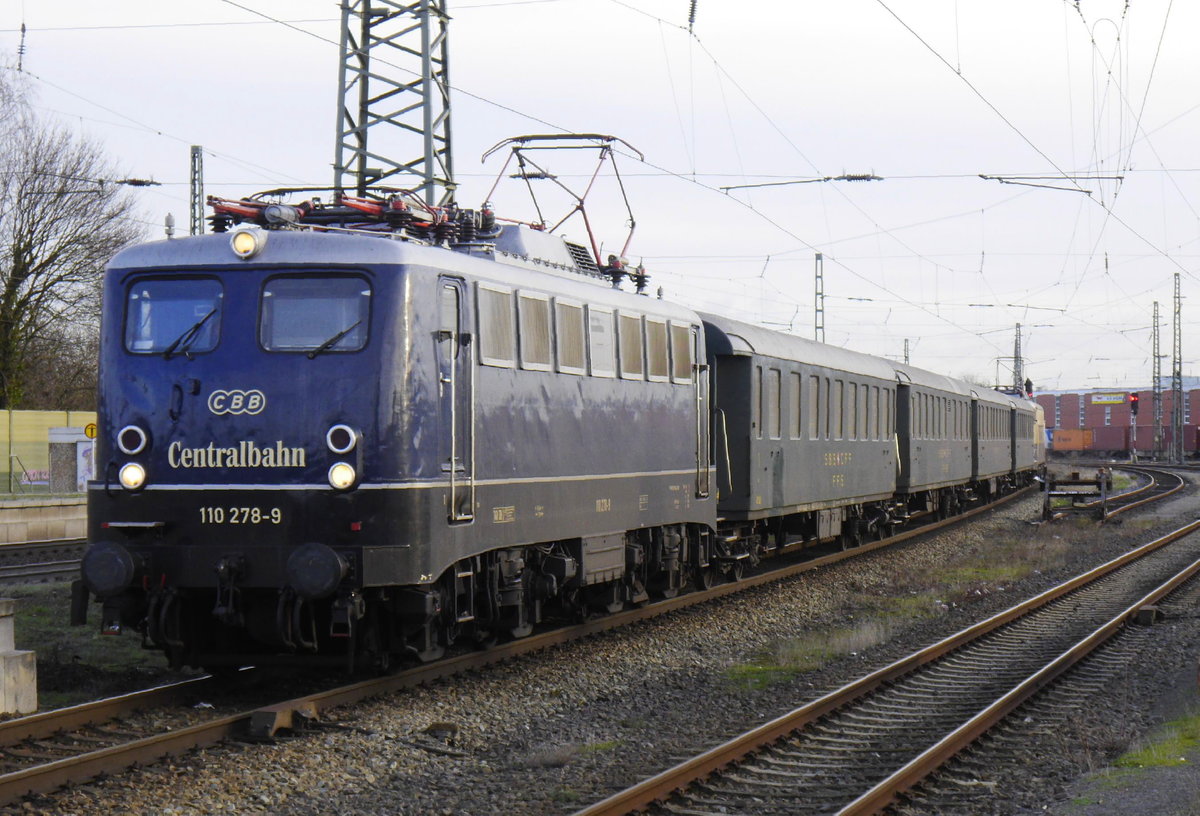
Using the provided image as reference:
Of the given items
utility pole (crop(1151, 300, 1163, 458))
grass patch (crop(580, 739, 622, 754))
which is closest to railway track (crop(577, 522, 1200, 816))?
grass patch (crop(580, 739, 622, 754))

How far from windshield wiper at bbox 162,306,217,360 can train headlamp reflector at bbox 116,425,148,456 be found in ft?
1.81

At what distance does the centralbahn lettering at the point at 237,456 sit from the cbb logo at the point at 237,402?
0.74ft

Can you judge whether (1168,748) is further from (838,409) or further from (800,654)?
(838,409)

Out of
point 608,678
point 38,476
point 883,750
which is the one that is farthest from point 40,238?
point 883,750

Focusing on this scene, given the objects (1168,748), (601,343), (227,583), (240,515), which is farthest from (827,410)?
(227,583)

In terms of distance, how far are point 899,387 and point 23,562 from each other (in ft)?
53.7

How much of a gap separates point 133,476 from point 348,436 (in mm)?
1571

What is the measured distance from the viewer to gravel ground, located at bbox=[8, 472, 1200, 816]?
7.51 m

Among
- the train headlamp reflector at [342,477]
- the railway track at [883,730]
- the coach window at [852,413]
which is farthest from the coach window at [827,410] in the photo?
the train headlamp reflector at [342,477]

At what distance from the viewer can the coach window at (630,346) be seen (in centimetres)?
1327

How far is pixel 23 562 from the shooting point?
66.1 ft

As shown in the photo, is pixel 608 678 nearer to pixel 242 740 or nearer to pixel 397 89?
pixel 242 740

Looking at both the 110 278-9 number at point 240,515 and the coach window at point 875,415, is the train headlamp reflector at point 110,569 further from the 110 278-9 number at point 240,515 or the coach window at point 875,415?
the coach window at point 875,415

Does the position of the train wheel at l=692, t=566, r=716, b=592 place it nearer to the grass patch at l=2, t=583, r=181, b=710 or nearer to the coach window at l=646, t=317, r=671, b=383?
the coach window at l=646, t=317, r=671, b=383
